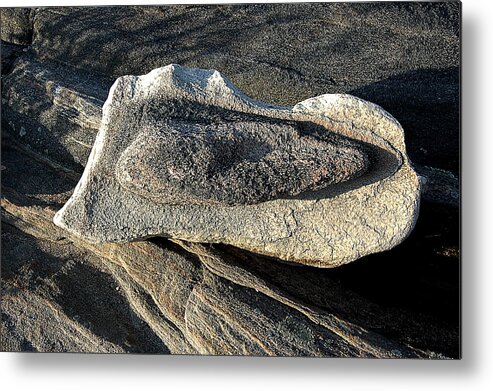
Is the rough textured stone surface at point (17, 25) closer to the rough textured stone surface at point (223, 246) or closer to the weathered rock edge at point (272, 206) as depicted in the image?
the rough textured stone surface at point (223, 246)

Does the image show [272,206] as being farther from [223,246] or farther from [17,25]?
[17,25]

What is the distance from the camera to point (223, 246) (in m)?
1.34

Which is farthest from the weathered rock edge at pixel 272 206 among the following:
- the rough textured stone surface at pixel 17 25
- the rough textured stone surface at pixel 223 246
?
the rough textured stone surface at pixel 17 25

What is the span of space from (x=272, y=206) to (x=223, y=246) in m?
0.17

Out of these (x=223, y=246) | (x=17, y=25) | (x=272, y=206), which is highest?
(x=17, y=25)

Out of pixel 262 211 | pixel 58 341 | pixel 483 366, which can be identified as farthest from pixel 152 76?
pixel 483 366

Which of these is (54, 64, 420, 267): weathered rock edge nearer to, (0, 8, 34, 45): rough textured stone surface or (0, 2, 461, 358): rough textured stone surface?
(0, 2, 461, 358): rough textured stone surface

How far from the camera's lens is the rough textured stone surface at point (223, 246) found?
1.32m

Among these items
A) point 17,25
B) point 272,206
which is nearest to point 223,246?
point 272,206

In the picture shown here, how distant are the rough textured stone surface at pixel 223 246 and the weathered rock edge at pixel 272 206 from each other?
11 cm

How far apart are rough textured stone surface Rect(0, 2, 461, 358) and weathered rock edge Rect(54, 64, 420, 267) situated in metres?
0.11

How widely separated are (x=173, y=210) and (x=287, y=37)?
0.53 m

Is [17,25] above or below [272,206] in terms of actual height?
above

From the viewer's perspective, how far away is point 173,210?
122 cm
